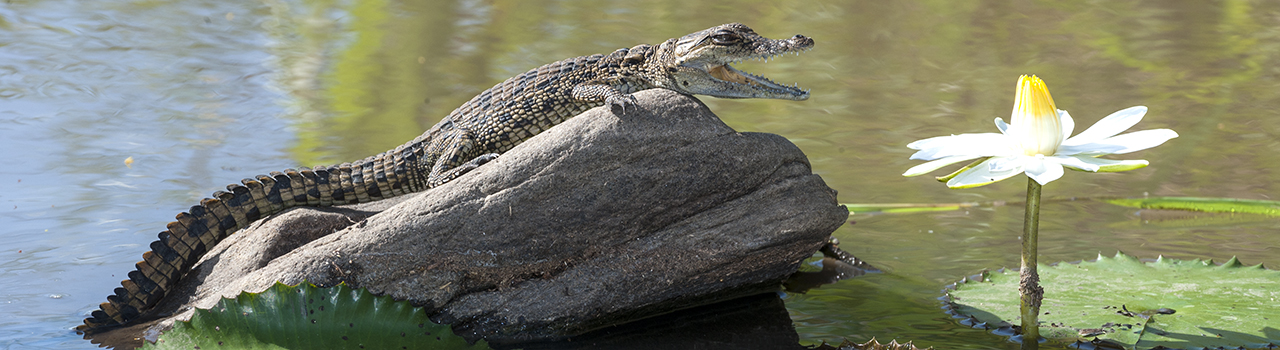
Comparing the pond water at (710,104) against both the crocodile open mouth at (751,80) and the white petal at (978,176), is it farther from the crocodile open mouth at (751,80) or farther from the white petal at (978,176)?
the white petal at (978,176)

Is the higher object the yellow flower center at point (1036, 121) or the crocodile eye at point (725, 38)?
the yellow flower center at point (1036, 121)

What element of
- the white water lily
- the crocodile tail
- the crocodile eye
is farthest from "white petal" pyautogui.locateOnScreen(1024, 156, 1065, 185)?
the crocodile tail

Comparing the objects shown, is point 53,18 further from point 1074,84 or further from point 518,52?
point 1074,84

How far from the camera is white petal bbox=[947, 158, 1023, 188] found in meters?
2.56

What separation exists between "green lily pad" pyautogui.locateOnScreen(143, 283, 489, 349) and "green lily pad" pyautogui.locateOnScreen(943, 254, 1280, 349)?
189cm

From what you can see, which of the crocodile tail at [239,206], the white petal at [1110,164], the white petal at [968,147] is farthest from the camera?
the crocodile tail at [239,206]

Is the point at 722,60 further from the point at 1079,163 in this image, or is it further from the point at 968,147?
the point at 1079,163

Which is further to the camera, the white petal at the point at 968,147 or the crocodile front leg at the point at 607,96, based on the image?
the crocodile front leg at the point at 607,96

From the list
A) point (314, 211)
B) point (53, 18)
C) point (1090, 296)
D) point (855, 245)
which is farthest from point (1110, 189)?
point (53, 18)

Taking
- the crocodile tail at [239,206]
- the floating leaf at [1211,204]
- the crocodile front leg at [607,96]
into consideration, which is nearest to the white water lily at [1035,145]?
the crocodile front leg at [607,96]

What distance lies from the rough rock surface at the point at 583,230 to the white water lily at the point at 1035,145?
89 centimetres

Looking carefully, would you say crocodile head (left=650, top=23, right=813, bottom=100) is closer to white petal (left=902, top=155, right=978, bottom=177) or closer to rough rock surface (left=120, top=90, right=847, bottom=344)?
rough rock surface (left=120, top=90, right=847, bottom=344)

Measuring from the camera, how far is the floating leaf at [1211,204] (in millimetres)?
4777

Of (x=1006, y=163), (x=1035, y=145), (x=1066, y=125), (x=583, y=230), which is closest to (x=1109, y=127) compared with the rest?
(x=1066, y=125)
